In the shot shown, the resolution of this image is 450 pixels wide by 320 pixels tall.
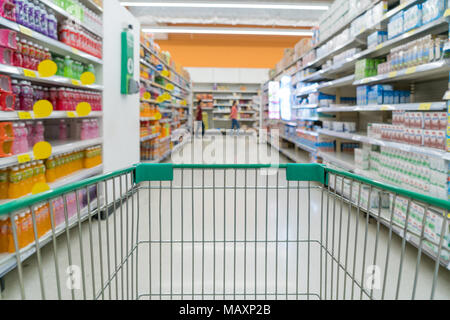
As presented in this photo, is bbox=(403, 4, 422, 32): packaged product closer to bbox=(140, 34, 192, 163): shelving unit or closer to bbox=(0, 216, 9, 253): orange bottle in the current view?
bbox=(0, 216, 9, 253): orange bottle

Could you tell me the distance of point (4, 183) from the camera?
2.76 meters

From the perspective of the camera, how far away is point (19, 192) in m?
2.79

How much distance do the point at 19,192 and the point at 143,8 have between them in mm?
11219

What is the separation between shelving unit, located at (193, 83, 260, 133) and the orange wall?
91 cm

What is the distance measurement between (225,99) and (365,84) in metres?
13.0

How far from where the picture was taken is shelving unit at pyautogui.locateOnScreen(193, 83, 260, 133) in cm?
1688

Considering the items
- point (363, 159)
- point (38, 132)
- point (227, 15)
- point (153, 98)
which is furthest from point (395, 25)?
point (227, 15)

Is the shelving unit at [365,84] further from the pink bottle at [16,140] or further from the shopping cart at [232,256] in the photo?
the pink bottle at [16,140]

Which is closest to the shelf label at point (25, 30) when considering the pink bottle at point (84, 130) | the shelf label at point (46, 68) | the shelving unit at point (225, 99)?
the shelf label at point (46, 68)

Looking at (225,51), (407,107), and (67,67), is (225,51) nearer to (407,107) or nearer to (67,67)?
(67,67)

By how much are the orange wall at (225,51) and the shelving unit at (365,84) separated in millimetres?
8967
